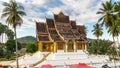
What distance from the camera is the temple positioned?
4847 centimetres

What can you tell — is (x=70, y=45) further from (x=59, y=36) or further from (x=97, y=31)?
Answer: (x=97, y=31)

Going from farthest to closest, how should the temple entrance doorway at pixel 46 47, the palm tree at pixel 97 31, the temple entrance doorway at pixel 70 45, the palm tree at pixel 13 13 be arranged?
1. the palm tree at pixel 97 31
2. the temple entrance doorway at pixel 70 45
3. the temple entrance doorway at pixel 46 47
4. the palm tree at pixel 13 13

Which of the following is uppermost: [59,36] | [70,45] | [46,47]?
[59,36]

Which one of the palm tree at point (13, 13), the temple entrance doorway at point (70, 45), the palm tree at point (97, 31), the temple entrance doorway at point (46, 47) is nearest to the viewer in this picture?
the palm tree at point (13, 13)

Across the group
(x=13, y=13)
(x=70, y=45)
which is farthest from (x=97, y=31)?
(x=13, y=13)

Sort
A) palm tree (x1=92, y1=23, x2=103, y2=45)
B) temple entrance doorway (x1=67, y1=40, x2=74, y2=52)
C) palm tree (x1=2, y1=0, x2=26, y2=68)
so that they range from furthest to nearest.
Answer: palm tree (x1=92, y1=23, x2=103, y2=45) → temple entrance doorway (x1=67, y1=40, x2=74, y2=52) → palm tree (x1=2, y1=0, x2=26, y2=68)

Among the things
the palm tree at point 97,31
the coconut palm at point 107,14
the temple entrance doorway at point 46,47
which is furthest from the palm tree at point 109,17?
the palm tree at point 97,31

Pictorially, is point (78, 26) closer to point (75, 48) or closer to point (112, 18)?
point (75, 48)

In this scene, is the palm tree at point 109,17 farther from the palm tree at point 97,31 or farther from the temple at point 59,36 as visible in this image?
A: the palm tree at point 97,31

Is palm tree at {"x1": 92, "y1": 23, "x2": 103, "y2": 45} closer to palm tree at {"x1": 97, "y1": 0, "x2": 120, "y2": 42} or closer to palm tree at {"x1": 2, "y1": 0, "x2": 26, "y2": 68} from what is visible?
palm tree at {"x1": 97, "y1": 0, "x2": 120, "y2": 42}

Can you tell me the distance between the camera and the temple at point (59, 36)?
159 ft

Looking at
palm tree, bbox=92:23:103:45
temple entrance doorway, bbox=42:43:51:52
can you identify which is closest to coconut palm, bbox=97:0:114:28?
temple entrance doorway, bbox=42:43:51:52

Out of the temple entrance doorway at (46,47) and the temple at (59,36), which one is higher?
the temple at (59,36)

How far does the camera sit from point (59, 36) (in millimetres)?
50125
